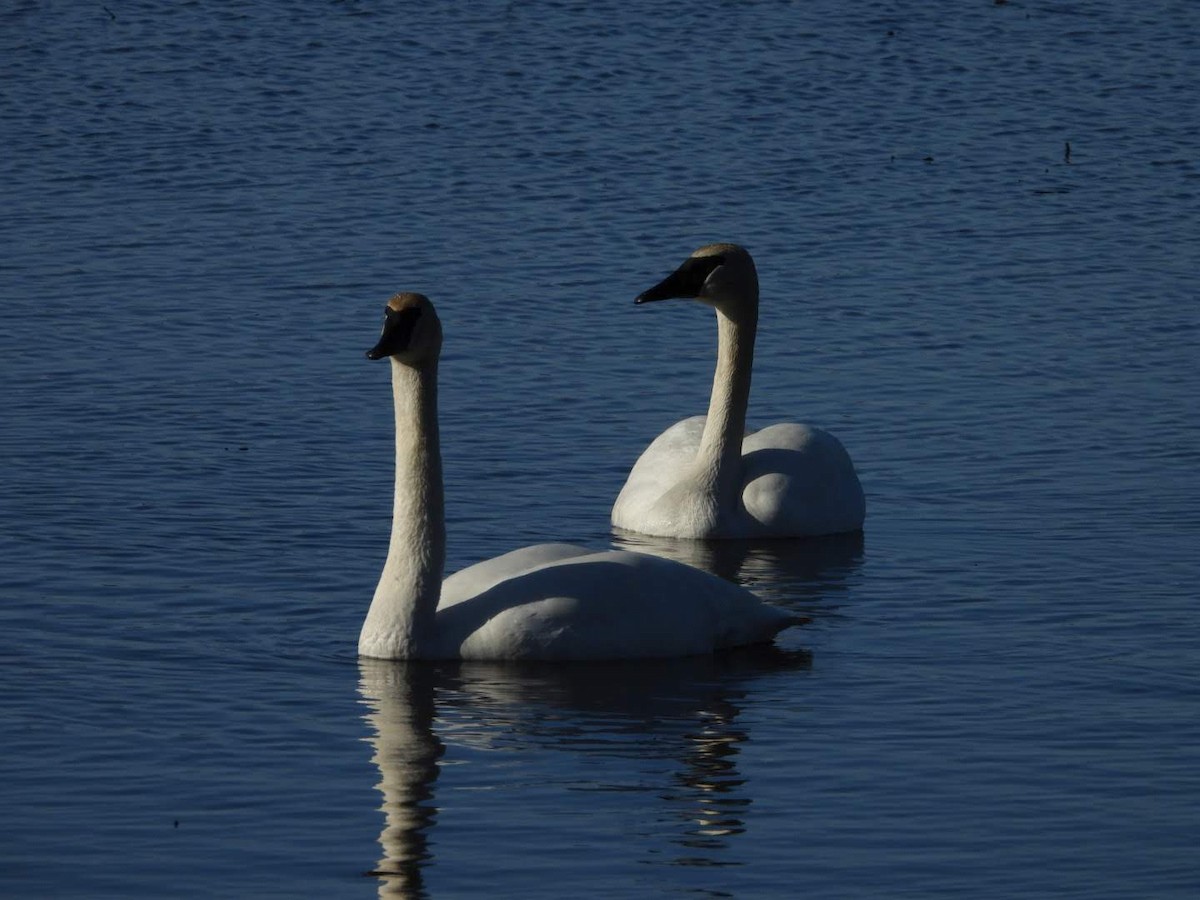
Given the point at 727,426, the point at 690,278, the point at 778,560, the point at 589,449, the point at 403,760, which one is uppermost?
the point at 690,278

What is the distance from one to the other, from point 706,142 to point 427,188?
3550 millimetres

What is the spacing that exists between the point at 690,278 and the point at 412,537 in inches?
149

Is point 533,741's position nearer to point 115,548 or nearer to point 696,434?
point 115,548

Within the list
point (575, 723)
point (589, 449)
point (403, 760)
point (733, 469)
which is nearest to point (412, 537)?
point (575, 723)

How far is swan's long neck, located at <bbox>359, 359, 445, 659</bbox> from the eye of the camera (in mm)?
10750

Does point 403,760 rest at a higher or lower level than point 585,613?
lower

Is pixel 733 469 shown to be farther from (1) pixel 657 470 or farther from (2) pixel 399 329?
(2) pixel 399 329

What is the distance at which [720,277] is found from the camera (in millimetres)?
14266

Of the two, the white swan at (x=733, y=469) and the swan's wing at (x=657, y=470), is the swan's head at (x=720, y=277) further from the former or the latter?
the swan's wing at (x=657, y=470)

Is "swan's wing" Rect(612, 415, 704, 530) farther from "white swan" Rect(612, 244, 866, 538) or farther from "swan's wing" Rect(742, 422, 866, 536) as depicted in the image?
"swan's wing" Rect(742, 422, 866, 536)

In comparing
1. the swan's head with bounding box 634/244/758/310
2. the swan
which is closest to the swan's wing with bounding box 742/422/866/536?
the swan's head with bounding box 634/244/758/310

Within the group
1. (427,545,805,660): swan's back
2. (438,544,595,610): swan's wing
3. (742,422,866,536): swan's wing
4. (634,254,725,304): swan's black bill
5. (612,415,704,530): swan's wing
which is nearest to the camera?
(427,545,805,660): swan's back

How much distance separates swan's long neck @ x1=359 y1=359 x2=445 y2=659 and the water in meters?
0.19

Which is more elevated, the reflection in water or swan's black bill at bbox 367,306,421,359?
swan's black bill at bbox 367,306,421,359
